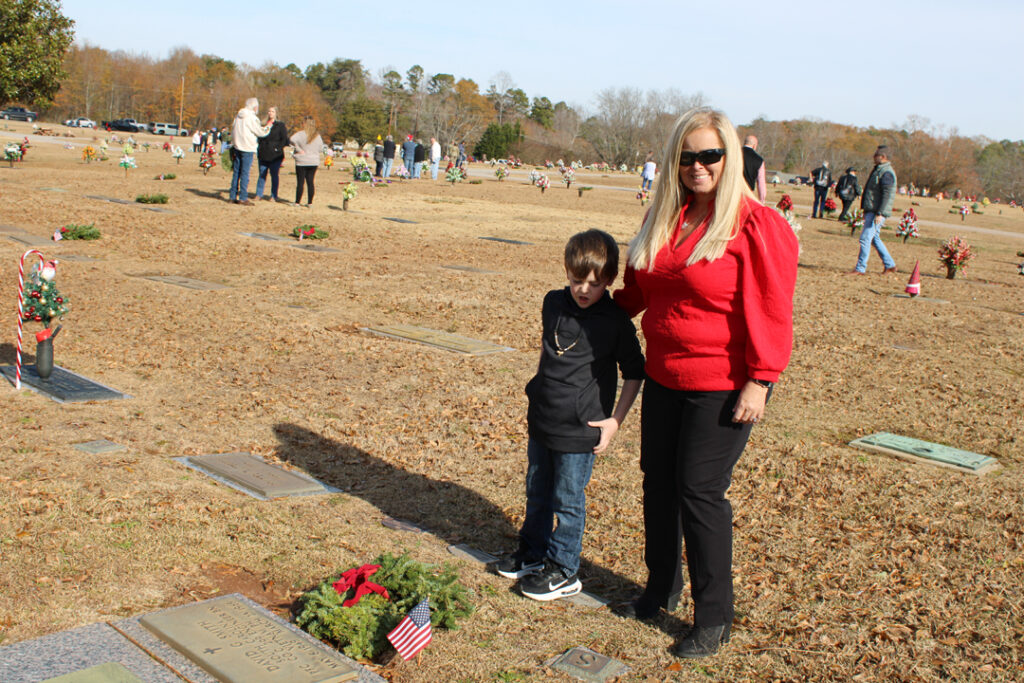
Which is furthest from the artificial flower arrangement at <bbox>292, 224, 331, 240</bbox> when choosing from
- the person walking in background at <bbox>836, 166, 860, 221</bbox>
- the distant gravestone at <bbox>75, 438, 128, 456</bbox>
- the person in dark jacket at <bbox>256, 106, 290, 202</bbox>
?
the person walking in background at <bbox>836, 166, 860, 221</bbox>

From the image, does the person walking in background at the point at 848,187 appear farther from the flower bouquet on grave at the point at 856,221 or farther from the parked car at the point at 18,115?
the parked car at the point at 18,115

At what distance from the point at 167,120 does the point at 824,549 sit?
117633 millimetres

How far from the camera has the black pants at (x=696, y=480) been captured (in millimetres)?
3285

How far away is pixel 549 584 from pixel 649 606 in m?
0.41

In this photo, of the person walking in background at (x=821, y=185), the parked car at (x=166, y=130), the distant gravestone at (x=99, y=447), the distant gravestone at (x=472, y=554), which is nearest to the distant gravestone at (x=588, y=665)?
the distant gravestone at (x=472, y=554)

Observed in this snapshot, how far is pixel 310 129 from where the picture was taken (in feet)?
59.6

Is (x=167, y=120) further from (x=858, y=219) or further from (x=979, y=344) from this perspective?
(x=979, y=344)

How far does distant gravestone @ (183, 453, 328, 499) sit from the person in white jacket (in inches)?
510

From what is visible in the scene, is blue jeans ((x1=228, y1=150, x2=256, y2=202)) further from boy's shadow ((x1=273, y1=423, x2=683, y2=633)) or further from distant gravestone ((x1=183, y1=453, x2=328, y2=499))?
distant gravestone ((x1=183, y1=453, x2=328, y2=499))

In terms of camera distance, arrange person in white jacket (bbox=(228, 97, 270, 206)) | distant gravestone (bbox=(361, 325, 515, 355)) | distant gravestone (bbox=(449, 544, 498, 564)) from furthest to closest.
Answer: person in white jacket (bbox=(228, 97, 270, 206)) < distant gravestone (bbox=(361, 325, 515, 355)) < distant gravestone (bbox=(449, 544, 498, 564))

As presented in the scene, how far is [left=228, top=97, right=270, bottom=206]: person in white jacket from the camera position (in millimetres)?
17406

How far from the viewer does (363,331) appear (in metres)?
8.84

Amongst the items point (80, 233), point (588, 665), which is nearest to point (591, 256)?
point (588, 665)

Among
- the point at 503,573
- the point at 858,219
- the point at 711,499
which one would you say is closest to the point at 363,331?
the point at 503,573
